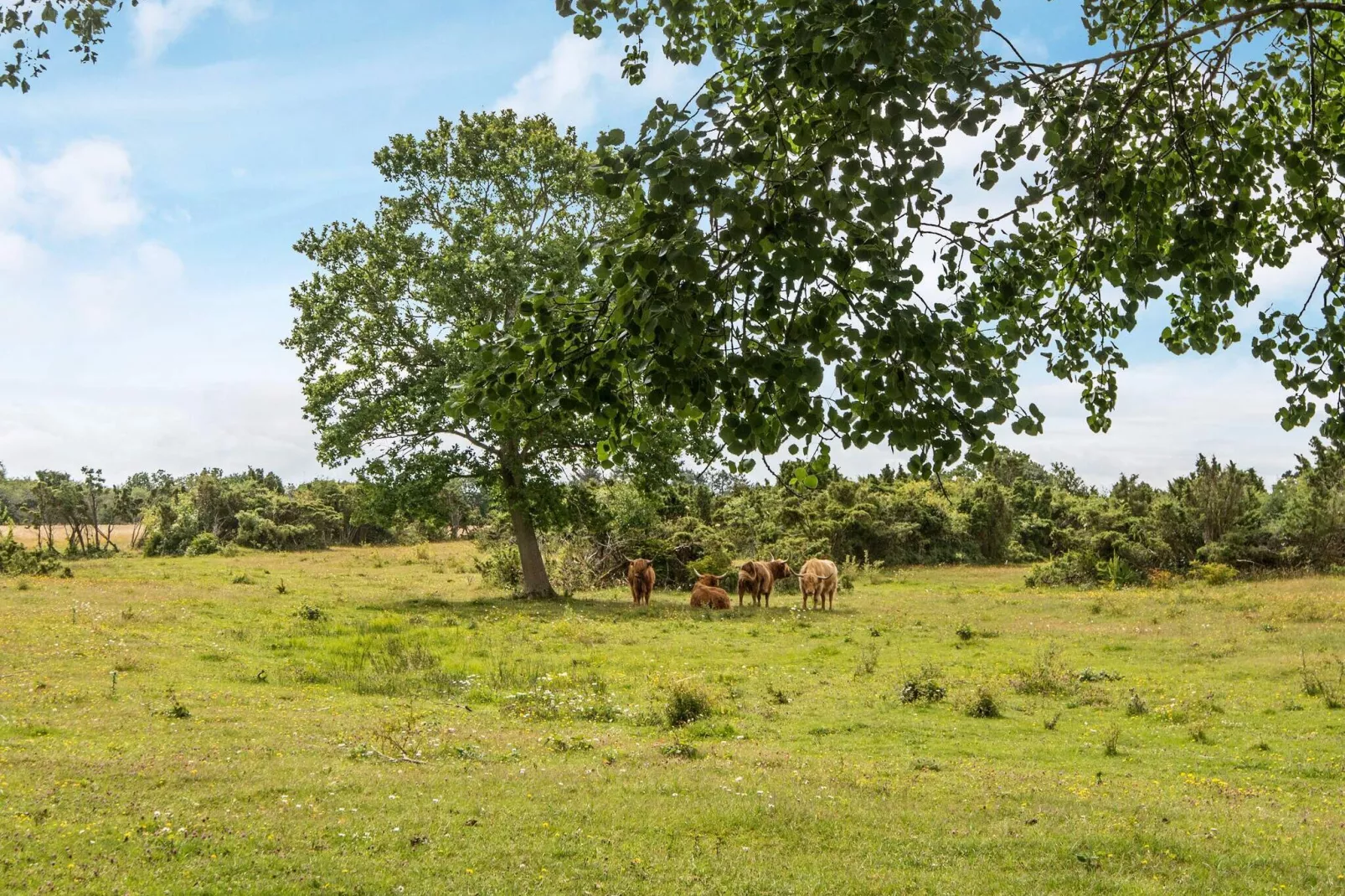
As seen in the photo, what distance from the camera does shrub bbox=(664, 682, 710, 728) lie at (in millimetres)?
12828

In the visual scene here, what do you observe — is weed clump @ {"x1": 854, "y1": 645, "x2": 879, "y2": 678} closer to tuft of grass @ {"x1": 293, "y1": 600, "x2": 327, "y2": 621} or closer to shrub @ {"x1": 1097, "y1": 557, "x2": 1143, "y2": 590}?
tuft of grass @ {"x1": 293, "y1": 600, "x2": 327, "y2": 621}

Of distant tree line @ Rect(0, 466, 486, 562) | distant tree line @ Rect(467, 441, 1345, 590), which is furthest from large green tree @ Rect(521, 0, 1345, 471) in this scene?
distant tree line @ Rect(0, 466, 486, 562)

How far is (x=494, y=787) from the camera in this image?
9.23 meters

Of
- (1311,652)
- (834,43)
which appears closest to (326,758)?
(834,43)

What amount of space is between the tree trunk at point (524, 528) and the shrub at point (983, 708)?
1716 cm

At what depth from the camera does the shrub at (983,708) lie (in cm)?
1348

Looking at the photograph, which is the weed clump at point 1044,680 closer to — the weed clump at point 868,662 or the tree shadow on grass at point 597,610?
the weed clump at point 868,662

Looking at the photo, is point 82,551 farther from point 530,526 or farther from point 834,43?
point 834,43

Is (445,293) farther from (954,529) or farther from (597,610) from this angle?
(954,529)

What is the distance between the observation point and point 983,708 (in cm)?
1355

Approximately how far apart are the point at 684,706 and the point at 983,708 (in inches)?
171

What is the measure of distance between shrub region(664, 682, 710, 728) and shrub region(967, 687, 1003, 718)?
382cm

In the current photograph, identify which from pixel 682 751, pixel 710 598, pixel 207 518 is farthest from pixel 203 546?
pixel 682 751

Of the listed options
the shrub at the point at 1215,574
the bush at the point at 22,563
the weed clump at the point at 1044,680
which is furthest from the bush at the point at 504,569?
the shrub at the point at 1215,574
